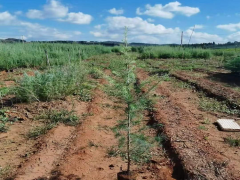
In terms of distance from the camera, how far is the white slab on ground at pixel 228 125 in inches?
181

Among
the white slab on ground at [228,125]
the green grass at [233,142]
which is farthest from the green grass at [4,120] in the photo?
the white slab on ground at [228,125]

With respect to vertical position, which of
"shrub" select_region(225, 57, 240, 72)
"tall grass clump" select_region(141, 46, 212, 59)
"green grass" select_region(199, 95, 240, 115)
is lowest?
"green grass" select_region(199, 95, 240, 115)

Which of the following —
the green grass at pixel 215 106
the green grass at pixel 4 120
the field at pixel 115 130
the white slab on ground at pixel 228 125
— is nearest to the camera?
the field at pixel 115 130

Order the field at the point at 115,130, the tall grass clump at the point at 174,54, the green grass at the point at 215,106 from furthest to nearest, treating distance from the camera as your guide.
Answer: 1. the tall grass clump at the point at 174,54
2. the green grass at the point at 215,106
3. the field at the point at 115,130

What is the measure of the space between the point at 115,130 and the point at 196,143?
1.70 m

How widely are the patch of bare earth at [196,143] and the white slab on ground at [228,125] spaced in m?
0.14

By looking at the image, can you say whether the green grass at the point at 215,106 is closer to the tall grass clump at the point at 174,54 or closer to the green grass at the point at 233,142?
the green grass at the point at 233,142

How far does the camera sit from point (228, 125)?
15.6 feet

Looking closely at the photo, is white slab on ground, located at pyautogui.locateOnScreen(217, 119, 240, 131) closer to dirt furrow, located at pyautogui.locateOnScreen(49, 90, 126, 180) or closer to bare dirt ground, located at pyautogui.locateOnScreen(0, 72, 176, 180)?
bare dirt ground, located at pyautogui.locateOnScreen(0, 72, 176, 180)

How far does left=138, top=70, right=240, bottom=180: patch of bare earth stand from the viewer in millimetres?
3074

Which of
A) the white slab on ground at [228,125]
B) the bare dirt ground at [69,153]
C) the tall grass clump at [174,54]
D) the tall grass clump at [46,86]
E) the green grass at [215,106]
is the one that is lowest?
the bare dirt ground at [69,153]

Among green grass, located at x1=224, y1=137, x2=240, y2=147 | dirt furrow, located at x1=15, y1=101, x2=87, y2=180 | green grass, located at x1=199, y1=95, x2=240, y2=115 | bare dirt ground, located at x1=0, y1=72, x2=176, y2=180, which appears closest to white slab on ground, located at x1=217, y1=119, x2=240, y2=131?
green grass, located at x1=224, y1=137, x2=240, y2=147

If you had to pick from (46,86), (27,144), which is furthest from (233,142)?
(46,86)

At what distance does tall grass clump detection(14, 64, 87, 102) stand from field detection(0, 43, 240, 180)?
0.02m
